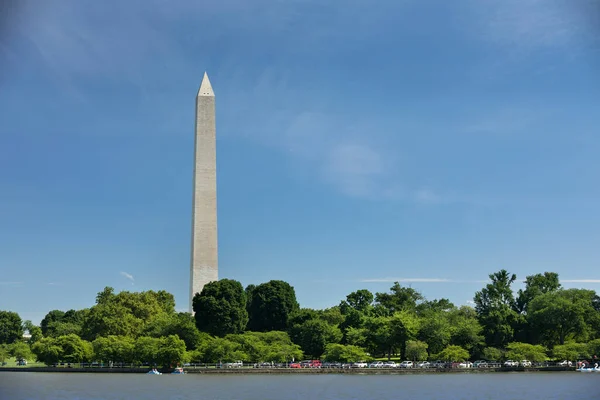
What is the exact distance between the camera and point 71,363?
6328cm

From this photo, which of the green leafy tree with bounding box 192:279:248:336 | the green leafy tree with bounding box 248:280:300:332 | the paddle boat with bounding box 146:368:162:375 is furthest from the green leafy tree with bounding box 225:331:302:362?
the green leafy tree with bounding box 248:280:300:332

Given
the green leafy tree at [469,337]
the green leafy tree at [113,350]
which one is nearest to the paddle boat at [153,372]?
the green leafy tree at [113,350]

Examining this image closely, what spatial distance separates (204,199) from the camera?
231 feet

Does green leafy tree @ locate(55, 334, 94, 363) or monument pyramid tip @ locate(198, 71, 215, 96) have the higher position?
monument pyramid tip @ locate(198, 71, 215, 96)

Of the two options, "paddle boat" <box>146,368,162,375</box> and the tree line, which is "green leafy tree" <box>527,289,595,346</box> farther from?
"paddle boat" <box>146,368,162,375</box>

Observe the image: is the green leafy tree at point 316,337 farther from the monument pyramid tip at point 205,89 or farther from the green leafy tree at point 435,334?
the monument pyramid tip at point 205,89

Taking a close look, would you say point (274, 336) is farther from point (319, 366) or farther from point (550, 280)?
point (550, 280)

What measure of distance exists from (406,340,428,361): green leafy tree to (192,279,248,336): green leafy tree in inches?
671

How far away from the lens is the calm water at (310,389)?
34.4m

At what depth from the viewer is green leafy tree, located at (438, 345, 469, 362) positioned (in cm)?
5828

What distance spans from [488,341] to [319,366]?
49.9 feet

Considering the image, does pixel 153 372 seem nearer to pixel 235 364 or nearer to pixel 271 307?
pixel 235 364

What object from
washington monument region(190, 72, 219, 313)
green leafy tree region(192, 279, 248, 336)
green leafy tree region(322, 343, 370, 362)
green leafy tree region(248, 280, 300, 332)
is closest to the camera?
green leafy tree region(322, 343, 370, 362)

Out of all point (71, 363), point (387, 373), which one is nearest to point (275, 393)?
point (387, 373)
